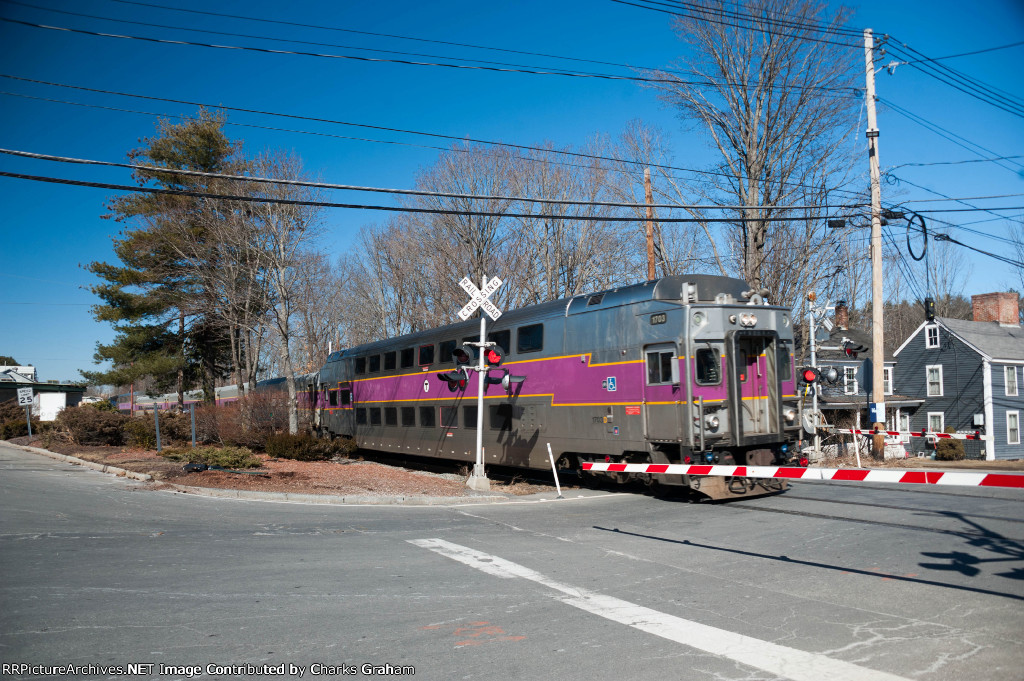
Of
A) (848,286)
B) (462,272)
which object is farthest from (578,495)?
(848,286)

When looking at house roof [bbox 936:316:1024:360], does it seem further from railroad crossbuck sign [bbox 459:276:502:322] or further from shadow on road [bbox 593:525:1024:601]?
shadow on road [bbox 593:525:1024:601]

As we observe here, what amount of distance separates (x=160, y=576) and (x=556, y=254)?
27.1 meters

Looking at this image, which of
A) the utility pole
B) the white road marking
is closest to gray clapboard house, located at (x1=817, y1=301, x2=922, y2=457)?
the utility pole

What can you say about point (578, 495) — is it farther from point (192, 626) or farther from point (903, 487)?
point (192, 626)

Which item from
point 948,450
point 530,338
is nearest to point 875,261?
point 530,338

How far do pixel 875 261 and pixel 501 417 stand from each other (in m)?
12.2

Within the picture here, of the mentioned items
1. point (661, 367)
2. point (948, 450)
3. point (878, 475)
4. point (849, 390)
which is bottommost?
point (948, 450)

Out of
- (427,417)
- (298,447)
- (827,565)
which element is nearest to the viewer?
(827,565)

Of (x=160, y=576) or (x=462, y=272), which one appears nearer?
(x=160, y=576)

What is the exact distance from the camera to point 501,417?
648 inches

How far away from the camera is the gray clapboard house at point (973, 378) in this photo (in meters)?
38.9

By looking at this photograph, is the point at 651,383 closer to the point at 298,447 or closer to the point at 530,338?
the point at 530,338

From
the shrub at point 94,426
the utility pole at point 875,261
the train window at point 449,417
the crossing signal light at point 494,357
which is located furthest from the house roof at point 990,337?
the shrub at point 94,426

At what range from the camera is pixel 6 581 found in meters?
6.63
